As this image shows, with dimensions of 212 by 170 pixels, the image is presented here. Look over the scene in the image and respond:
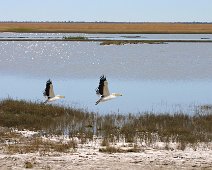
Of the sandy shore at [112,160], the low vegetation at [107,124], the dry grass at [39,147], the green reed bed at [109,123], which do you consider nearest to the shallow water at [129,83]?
the green reed bed at [109,123]

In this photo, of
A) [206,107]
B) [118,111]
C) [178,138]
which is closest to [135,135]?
[178,138]

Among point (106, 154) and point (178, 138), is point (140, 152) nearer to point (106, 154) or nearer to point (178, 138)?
point (106, 154)

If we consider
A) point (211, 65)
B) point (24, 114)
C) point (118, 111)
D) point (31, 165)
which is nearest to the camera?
point (31, 165)

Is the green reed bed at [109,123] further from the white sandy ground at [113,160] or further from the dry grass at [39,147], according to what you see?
the white sandy ground at [113,160]

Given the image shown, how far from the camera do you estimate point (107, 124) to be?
21.2 meters

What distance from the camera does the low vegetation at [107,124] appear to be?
1822 cm

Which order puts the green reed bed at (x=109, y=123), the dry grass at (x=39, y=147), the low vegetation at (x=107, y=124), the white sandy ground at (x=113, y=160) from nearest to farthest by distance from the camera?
1. the white sandy ground at (x=113, y=160)
2. the dry grass at (x=39, y=147)
3. the low vegetation at (x=107, y=124)
4. the green reed bed at (x=109, y=123)

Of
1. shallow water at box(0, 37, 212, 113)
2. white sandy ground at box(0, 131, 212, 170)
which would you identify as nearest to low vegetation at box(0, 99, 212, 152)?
white sandy ground at box(0, 131, 212, 170)

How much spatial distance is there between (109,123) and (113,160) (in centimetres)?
693

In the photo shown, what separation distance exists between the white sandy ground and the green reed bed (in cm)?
197

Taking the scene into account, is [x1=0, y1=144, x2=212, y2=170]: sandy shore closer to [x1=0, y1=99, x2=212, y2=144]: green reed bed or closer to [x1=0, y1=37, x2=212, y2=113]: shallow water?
[x1=0, y1=99, x2=212, y2=144]: green reed bed

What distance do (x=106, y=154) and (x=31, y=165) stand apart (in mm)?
2525

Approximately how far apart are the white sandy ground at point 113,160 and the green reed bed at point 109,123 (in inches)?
77.7

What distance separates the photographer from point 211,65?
54750mm
